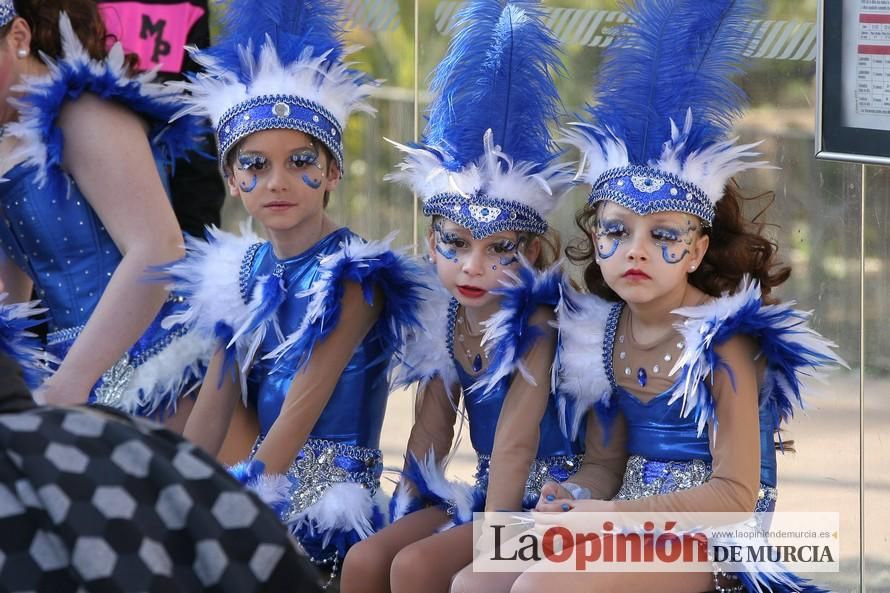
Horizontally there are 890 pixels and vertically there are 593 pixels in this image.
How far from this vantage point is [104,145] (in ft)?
9.52

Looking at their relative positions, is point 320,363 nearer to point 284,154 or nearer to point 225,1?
point 284,154

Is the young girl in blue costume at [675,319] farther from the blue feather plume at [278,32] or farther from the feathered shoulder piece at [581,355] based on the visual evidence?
the blue feather plume at [278,32]

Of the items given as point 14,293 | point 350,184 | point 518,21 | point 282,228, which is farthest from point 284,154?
point 350,184

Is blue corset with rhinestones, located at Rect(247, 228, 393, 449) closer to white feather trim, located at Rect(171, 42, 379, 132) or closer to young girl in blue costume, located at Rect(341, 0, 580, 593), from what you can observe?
young girl in blue costume, located at Rect(341, 0, 580, 593)

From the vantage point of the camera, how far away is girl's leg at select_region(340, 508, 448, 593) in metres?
2.79

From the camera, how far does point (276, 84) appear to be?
299 cm

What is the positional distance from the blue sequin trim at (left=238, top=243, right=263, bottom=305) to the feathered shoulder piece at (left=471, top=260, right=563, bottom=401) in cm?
61

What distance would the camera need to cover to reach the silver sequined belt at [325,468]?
2.97m

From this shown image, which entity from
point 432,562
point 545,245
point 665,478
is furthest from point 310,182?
point 665,478

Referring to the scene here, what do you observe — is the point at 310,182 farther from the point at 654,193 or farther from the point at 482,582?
the point at 482,582

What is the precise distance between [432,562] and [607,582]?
1.35ft

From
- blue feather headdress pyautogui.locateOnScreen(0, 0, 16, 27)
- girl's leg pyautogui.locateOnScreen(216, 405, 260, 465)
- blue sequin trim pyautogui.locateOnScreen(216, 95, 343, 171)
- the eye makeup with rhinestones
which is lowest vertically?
girl's leg pyautogui.locateOnScreen(216, 405, 260, 465)

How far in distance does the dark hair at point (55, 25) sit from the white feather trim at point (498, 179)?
0.76 m

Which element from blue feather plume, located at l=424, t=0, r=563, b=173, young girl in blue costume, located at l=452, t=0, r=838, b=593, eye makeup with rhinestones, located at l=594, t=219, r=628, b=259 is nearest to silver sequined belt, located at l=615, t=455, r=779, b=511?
young girl in blue costume, located at l=452, t=0, r=838, b=593
